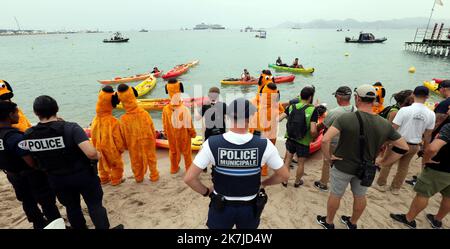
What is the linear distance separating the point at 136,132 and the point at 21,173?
188 centimetres

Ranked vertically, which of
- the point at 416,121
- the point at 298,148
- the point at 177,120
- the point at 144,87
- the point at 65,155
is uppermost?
the point at 65,155

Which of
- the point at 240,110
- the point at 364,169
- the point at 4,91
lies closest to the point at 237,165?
the point at 240,110

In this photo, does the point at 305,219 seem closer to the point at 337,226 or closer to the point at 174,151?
the point at 337,226

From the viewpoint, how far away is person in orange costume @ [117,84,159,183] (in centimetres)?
460

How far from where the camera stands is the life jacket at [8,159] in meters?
3.00

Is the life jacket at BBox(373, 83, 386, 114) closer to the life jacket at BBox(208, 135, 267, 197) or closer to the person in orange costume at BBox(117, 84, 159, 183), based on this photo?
the life jacket at BBox(208, 135, 267, 197)

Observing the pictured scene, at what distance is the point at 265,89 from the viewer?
5.08 meters

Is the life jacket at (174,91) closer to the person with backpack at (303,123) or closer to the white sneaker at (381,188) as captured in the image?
the person with backpack at (303,123)

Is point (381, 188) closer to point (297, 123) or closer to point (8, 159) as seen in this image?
point (297, 123)

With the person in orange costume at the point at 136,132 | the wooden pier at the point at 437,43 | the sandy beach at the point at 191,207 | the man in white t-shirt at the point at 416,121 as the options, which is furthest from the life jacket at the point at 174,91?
the wooden pier at the point at 437,43

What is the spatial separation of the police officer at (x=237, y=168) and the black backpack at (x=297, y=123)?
201 cm

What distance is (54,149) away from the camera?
111 inches
